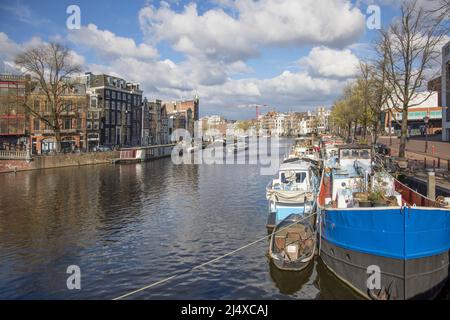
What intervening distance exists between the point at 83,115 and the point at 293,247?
2992 inches

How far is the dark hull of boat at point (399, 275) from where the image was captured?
44.8 ft

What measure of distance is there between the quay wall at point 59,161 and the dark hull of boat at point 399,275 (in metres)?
56.8

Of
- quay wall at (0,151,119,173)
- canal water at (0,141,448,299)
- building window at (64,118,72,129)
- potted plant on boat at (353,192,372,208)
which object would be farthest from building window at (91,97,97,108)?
potted plant on boat at (353,192,372,208)

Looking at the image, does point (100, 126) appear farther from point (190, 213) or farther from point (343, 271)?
point (343, 271)

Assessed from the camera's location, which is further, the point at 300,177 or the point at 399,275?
the point at 300,177

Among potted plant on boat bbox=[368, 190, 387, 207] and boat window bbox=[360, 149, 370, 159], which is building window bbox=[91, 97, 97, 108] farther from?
potted plant on boat bbox=[368, 190, 387, 207]

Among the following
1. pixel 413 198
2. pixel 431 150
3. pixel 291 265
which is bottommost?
pixel 291 265

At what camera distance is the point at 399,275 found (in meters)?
13.7

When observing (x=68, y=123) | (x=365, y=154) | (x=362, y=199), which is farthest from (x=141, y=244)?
(x=68, y=123)

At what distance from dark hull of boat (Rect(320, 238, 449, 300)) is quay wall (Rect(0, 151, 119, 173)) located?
56766 millimetres

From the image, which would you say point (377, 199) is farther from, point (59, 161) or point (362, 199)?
point (59, 161)

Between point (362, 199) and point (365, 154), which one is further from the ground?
point (365, 154)

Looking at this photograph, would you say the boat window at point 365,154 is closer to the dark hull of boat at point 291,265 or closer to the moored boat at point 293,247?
the moored boat at point 293,247

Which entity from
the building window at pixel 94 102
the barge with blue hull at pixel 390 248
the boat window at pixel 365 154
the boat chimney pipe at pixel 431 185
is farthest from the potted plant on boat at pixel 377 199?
the building window at pixel 94 102
